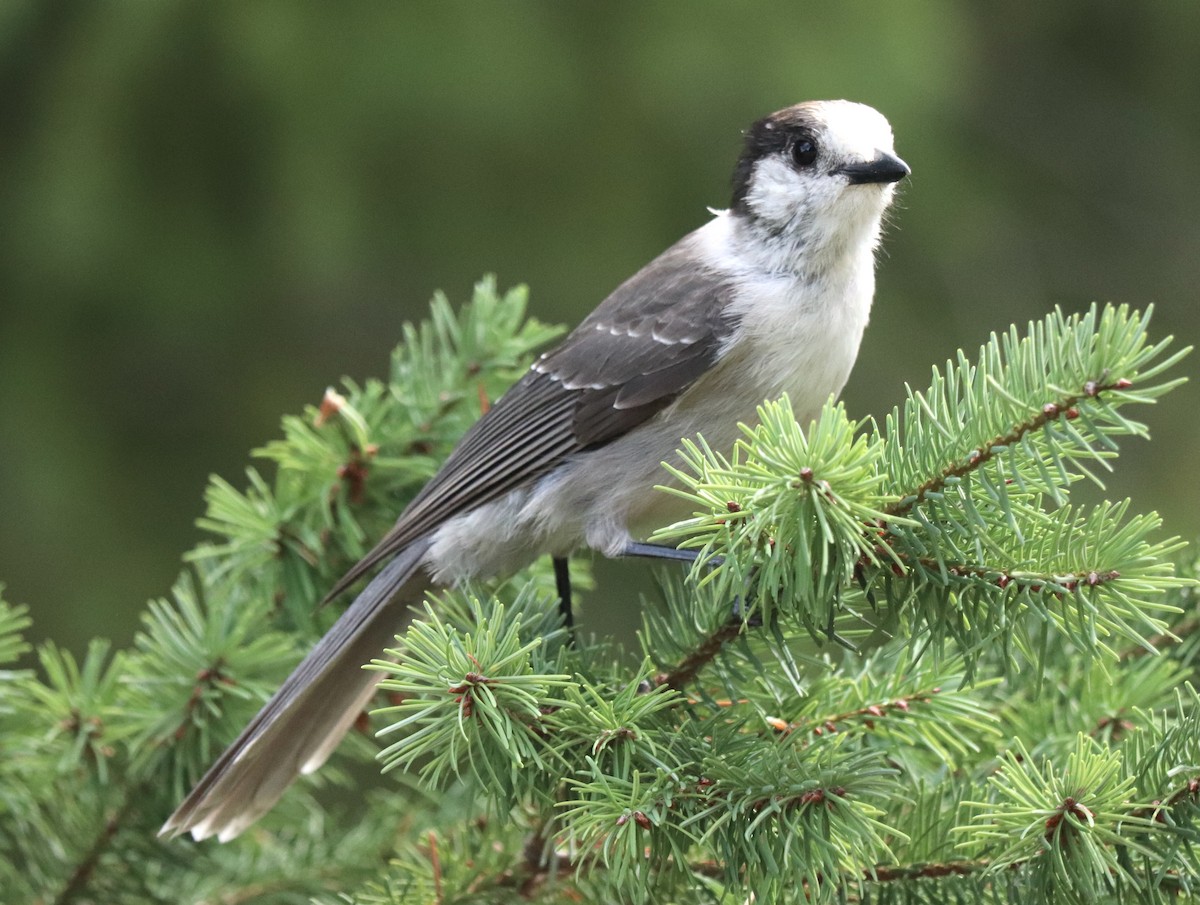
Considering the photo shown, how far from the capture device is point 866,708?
76.3 inches

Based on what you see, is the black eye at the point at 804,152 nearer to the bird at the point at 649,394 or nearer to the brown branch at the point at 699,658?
the bird at the point at 649,394

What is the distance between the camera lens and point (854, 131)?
2.65 metres

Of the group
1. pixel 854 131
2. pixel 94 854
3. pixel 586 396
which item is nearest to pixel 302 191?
pixel 586 396

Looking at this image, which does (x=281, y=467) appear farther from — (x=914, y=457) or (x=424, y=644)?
(x=914, y=457)

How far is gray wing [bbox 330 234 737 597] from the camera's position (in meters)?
2.57

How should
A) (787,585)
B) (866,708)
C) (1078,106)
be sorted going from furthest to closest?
(1078,106)
(866,708)
(787,585)

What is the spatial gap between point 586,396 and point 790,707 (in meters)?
0.96

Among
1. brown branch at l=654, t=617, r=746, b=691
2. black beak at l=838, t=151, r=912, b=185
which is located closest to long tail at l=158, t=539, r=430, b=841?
brown branch at l=654, t=617, r=746, b=691

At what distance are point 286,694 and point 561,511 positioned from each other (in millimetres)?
674

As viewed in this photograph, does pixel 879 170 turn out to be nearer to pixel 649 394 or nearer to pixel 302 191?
pixel 649 394

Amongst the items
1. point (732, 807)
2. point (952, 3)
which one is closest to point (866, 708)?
point (732, 807)

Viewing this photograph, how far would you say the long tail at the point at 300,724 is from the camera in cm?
222

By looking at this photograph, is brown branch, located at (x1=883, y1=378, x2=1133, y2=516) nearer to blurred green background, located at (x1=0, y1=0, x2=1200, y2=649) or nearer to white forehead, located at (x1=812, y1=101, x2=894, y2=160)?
white forehead, located at (x1=812, y1=101, x2=894, y2=160)

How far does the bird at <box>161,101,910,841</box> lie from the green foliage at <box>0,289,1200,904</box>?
1.01ft
